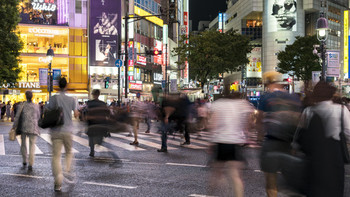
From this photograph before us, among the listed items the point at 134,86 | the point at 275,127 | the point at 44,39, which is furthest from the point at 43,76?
the point at 44,39

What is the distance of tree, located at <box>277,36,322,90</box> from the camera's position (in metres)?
62.7

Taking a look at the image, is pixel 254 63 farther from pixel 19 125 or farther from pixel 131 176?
pixel 131 176

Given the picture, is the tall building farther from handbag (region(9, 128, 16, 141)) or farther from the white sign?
handbag (region(9, 128, 16, 141))

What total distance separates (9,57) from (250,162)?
26.8m

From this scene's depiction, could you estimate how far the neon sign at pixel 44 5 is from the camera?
55875mm

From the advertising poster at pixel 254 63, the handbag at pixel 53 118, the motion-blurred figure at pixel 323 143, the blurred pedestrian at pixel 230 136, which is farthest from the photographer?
the advertising poster at pixel 254 63

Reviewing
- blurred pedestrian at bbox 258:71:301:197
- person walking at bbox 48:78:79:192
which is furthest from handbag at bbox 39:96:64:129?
blurred pedestrian at bbox 258:71:301:197

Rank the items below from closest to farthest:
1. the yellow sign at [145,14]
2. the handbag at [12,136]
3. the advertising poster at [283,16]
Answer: the handbag at [12,136] < the yellow sign at [145,14] < the advertising poster at [283,16]

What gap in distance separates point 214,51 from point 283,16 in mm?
57332

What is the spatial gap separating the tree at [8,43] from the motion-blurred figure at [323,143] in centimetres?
3161

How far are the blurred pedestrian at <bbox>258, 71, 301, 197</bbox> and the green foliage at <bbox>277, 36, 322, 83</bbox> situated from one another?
58821 millimetres

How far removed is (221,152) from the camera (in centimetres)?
588

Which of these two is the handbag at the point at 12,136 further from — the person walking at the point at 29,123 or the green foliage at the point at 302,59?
the green foliage at the point at 302,59

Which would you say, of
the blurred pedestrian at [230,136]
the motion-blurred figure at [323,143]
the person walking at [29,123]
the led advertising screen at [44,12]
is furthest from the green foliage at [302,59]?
the motion-blurred figure at [323,143]
